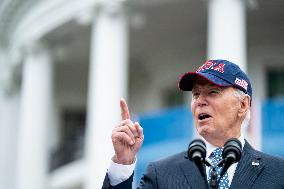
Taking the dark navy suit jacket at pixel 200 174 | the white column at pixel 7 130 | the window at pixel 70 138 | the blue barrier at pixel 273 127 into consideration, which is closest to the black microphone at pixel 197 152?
the dark navy suit jacket at pixel 200 174

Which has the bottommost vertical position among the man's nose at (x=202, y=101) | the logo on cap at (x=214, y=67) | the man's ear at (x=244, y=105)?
the man's ear at (x=244, y=105)

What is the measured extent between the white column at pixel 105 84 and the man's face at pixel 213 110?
12454 mm

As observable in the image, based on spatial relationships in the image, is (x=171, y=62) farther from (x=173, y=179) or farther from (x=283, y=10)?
(x=173, y=179)

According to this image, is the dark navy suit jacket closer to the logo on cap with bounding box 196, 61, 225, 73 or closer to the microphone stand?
the microphone stand

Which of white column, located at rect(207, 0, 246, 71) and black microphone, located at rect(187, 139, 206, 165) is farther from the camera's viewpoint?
white column, located at rect(207, 0, 246, 71)

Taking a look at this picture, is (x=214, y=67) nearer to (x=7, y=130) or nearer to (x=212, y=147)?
(x=212, y=147)

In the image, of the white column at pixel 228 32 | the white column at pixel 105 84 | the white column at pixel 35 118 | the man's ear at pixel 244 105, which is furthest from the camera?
the white column at pixel 35 118

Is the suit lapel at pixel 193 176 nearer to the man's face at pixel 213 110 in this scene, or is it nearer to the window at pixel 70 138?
the man's face at pixel 213 110

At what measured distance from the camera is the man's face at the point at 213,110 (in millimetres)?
4207

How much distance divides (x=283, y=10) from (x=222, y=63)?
14.0 metres

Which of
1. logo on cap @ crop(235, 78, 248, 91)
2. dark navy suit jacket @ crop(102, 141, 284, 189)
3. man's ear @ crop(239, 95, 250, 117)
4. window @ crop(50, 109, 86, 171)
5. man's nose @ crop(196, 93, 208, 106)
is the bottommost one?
window @ crop(50, 109, 86, 171)

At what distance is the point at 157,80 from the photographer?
23.9 meters

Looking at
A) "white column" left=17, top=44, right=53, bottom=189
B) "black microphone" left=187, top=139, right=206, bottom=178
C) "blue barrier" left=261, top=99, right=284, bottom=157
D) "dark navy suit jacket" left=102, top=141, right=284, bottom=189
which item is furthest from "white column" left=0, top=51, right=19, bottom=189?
Answer: "black microphone" left=187, top=139, right=206, bottom=178

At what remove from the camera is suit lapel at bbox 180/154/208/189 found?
401cm
